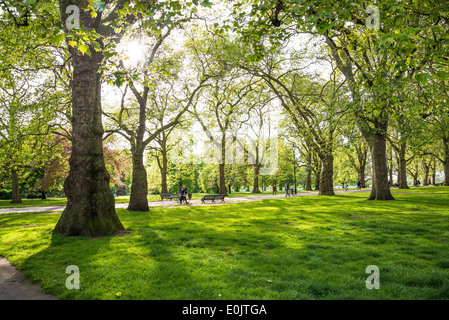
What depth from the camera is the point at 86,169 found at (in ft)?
30.1

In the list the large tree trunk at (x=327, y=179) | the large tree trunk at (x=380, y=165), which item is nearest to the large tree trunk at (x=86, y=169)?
the large tree trunk at (x=380, y=165)

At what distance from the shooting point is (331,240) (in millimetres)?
7758

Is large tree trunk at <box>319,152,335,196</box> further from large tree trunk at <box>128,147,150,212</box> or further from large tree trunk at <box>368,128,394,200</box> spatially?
large tree trunk at <box>128,147,150,212</box>

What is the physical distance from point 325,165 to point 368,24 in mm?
22512

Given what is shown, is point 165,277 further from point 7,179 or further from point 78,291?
point 7,179

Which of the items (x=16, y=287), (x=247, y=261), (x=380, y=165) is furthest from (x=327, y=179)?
(x=16, y=287)

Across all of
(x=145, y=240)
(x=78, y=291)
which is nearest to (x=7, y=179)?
(x=145, y=240)

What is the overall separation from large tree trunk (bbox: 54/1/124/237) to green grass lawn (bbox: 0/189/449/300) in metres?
0.70

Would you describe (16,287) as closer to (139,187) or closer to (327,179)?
(139,187)

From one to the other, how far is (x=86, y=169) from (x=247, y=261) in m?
6.75

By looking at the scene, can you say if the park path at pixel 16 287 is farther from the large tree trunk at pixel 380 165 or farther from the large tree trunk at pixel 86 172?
the large tree trunk at pixel 380 165

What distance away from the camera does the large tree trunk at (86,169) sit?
898cm

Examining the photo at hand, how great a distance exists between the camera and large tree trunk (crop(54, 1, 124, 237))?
8.98 m

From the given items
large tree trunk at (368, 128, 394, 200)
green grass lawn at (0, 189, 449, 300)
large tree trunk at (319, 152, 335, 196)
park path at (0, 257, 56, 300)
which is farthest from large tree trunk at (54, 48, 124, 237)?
large tree trunk at (319, 152, 335, 196)
